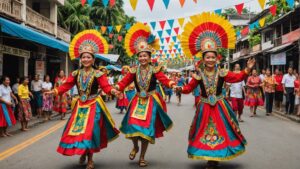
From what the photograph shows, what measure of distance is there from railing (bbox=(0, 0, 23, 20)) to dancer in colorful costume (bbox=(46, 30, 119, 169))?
9.87m

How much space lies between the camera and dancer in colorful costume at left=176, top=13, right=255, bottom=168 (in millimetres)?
5691

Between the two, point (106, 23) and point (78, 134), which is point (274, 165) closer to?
point (78, 134)

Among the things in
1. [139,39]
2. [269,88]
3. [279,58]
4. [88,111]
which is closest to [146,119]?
[88,111]

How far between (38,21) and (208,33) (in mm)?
16245

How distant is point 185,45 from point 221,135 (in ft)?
5.72

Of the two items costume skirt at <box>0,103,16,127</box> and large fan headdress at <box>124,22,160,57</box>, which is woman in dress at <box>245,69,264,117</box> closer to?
large fan headdress at <box>124,22,160,57</box>

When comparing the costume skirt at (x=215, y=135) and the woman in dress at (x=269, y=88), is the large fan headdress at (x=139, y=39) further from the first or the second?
the woman in dress at (x=269, y=88)

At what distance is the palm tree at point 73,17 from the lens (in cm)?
3256

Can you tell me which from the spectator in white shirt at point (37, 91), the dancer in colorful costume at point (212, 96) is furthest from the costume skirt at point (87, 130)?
the spectator in white shirt at point (37, 91)

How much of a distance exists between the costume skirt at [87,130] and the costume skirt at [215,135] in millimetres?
1472

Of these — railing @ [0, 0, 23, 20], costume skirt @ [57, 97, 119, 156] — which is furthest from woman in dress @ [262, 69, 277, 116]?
railing @ [0, 0, 23, 20]

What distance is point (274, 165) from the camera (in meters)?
6.11

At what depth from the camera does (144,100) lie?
6473 mm

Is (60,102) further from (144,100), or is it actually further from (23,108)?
(144,100)
